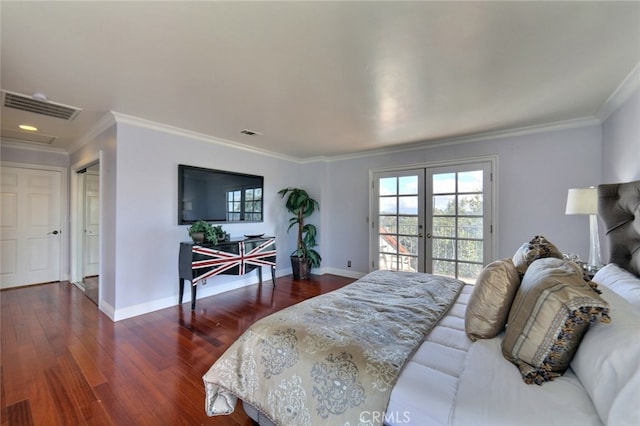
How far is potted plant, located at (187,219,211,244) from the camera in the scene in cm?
335

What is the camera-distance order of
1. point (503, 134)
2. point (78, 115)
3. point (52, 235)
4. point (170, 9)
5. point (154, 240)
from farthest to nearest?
point (52, 235) < point (503, 134) < point (154, 240) < point (78, 115) < point (170, 9)

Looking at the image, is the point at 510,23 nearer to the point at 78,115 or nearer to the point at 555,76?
the point at 555,76

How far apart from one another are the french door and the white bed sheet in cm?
294

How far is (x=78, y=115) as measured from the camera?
300 centimetres

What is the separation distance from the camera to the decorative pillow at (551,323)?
0.94 m

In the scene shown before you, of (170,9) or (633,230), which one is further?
(633,230)

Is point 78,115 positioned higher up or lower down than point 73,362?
higher up

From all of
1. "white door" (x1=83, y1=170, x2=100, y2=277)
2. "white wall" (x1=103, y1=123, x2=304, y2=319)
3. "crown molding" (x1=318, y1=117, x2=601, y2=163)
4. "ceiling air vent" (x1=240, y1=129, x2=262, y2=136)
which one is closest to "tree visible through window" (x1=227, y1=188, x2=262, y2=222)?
"white wall" (x1=103, y1=123, x2=304, y2=319)

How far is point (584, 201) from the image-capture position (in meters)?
2.41

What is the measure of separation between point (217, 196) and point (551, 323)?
12.8 ft

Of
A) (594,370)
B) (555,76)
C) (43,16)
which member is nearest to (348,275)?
(555,76)

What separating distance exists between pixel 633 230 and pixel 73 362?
160 inches

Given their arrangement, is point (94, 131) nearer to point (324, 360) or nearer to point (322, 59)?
point (322, 59)

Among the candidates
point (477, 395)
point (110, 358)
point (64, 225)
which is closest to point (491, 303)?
point (477, 395)
